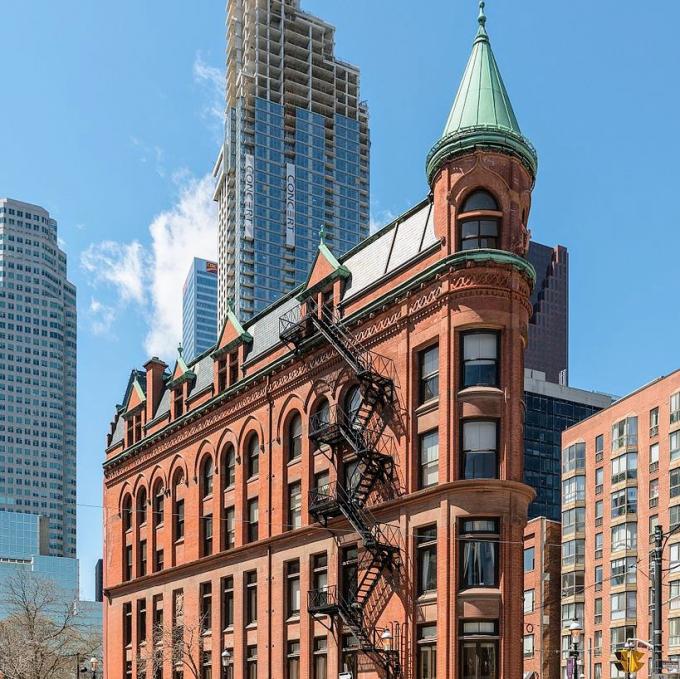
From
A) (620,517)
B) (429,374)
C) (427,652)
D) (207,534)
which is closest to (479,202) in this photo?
(429,374)

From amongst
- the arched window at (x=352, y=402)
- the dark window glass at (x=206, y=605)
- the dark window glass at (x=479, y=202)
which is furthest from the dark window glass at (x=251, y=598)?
the dark window glass at (x=479, y=202)

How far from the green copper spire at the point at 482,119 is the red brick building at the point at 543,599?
3297 inches

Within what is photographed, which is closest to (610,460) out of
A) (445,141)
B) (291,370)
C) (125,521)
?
(125,521)

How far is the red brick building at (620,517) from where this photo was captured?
329 feet

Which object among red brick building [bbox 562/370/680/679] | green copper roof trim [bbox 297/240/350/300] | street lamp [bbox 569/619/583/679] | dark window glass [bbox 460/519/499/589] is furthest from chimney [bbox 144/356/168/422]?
red brick building [bbox 562/370/680/679]

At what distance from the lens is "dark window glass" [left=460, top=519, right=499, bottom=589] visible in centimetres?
4038

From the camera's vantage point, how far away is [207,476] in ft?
200

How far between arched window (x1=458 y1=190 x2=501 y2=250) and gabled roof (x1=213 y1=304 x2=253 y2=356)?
719 inches

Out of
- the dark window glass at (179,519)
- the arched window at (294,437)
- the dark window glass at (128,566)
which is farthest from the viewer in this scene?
the dark window glass at (128,566)

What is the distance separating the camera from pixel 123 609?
68.6 metres

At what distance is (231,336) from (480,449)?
70.8 ft

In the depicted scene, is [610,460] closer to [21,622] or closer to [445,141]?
[21,622]

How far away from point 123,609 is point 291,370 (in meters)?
24.9

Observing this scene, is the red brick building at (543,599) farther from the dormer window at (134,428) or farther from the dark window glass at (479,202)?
the dark window glass at (479,202)
